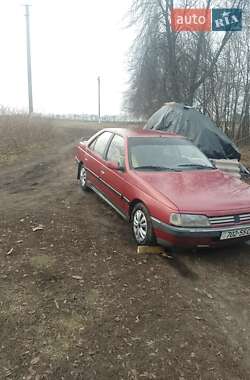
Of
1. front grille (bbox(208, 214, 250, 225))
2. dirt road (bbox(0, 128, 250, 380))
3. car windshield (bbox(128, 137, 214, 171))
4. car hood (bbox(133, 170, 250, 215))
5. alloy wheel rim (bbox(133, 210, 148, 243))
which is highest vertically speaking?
car windshield (bbox(128, 137, 214, 171))

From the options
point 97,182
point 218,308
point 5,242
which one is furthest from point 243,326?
point 97,182

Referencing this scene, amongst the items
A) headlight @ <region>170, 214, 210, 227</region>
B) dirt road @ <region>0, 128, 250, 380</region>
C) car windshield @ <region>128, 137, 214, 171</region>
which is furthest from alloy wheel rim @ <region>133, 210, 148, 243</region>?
car windshield @ <region>128, 137, 214, 171</region>

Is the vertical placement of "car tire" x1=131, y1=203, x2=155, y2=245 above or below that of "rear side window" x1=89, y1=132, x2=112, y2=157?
below

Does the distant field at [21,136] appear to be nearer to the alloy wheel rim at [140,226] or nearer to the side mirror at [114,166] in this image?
the side mirror at [114,166]

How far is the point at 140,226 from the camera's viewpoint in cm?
495

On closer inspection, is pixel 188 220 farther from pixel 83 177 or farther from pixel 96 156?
pixel 83 177

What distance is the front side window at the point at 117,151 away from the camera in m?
5.79

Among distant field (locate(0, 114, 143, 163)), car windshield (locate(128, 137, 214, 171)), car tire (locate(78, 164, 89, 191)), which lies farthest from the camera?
distant field (locate(0, 114, 143, 163))

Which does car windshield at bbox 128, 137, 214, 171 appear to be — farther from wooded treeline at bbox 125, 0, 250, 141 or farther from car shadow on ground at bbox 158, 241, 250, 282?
wooded treeline at bbox 125, 0, 250, 141

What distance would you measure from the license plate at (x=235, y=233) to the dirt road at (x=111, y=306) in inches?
13.6

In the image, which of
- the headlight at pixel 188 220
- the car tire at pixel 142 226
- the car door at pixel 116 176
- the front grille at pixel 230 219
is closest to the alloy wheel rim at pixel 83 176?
the car door at pixel 116 176

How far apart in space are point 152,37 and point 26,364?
19.0 m

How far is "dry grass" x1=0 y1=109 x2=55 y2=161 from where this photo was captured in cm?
1272

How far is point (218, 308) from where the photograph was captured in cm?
364
